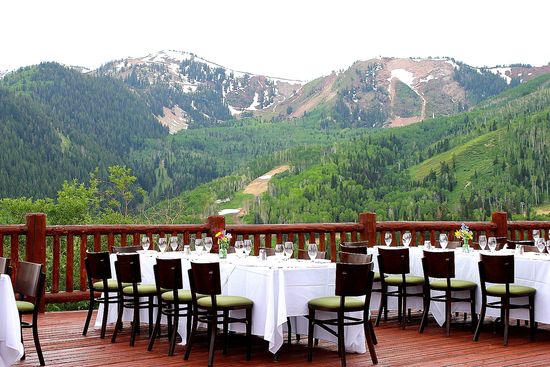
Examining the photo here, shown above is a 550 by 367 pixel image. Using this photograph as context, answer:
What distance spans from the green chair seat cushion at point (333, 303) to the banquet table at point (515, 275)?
214 centimetres

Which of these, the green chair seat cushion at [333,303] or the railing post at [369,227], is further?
the railing post at [369,227]

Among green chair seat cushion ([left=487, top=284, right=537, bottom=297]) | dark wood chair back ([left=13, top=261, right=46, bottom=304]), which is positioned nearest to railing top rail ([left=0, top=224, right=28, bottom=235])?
dark wood chair back ([left=13, top=261, right=46, bottom=304])

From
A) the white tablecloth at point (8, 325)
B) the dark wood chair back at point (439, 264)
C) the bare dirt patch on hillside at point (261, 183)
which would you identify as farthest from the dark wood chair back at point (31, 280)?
the bare dirt patch on hillside at point (261, 183)

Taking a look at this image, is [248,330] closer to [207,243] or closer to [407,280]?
[207,243]

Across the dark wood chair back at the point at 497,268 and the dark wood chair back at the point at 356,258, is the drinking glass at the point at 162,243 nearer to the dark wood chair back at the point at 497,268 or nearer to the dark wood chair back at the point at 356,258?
the dark wood chair back at the point at 356,258

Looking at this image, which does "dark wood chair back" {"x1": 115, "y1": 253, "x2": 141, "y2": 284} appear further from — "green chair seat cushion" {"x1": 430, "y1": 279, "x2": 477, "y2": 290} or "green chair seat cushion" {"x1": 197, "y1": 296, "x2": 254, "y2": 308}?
"green chair seat cushion" {"x1": 430, "y1": 279, "x2": 477, "y2": 290}

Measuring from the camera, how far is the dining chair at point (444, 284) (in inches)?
335

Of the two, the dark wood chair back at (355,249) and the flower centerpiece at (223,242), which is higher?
the flower centerpiece at (223,242)

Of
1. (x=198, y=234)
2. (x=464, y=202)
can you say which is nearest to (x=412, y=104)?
(x=464, y=202)

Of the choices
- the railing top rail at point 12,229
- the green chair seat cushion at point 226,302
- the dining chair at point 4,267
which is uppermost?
the railing top rail at point 12,229

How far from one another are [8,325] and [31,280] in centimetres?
83

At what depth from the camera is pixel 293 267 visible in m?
7.01

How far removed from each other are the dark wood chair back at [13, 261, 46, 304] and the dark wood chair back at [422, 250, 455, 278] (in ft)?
13.3

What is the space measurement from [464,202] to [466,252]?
51.1 meters
